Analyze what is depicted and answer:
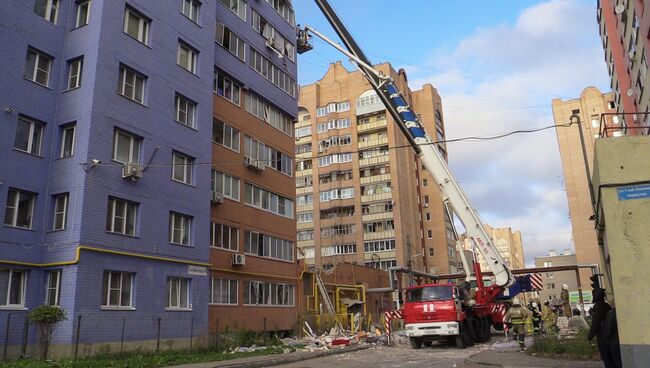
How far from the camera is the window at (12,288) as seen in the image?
16.5 m

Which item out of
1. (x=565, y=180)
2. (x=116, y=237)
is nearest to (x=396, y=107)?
(x=116, y=237)

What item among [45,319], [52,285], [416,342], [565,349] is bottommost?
[416,342]

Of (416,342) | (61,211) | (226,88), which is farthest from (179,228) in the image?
(416,342)

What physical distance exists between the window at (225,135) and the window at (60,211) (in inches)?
333

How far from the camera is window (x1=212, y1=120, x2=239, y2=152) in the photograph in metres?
25.9

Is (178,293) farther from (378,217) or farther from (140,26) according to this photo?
(378,217)

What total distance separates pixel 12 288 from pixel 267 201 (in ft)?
46.4

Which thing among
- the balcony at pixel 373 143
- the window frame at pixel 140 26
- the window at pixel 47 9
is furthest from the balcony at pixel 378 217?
the window at pixel 47 9

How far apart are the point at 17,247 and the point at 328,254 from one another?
54075 millimetres

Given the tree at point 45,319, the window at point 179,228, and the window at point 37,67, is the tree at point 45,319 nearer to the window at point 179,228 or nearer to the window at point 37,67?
the window at point 179,228

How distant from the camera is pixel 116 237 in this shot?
61.0 ft

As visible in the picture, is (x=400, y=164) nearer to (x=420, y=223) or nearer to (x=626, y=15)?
(x=420, y=223)

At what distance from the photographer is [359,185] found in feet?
233

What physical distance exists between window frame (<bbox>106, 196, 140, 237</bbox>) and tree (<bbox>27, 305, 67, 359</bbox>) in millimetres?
3402
